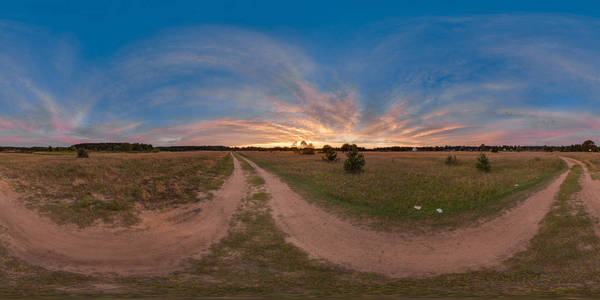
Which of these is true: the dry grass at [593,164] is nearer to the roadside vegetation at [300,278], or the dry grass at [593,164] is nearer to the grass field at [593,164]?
the grass field at [593,164]

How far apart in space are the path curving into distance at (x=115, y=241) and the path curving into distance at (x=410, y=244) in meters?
3.37

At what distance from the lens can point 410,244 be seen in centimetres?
981

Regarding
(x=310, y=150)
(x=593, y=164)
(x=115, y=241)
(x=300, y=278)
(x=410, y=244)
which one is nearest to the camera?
(x=300, y=278)

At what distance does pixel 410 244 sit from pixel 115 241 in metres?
10.4

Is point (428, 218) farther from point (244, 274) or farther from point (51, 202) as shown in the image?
point (51, 202)

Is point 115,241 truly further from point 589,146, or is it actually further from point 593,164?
point 589,146

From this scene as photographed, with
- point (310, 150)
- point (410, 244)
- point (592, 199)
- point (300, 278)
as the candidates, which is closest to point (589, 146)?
point (310, 150)

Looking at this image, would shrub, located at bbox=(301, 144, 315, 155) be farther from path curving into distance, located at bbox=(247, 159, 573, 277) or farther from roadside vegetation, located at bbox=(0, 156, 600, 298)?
roadside vegetation, located at bbox=(0, 156, 600, 298)

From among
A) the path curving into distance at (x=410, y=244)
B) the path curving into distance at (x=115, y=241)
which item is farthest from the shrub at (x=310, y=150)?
the path curving into distance at (x=115, y=241)

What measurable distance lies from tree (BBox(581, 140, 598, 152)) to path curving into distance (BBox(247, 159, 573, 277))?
17580 cm

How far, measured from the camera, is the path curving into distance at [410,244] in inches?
315

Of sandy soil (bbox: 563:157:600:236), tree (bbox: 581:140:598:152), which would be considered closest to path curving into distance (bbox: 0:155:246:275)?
sandy soil (bbox: 563:157:600:236)

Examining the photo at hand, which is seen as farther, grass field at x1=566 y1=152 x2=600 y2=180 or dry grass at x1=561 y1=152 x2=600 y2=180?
dry grass at x1=561 y1=152 x2=600 y2=180

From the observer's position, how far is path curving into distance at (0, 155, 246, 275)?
312 inches
